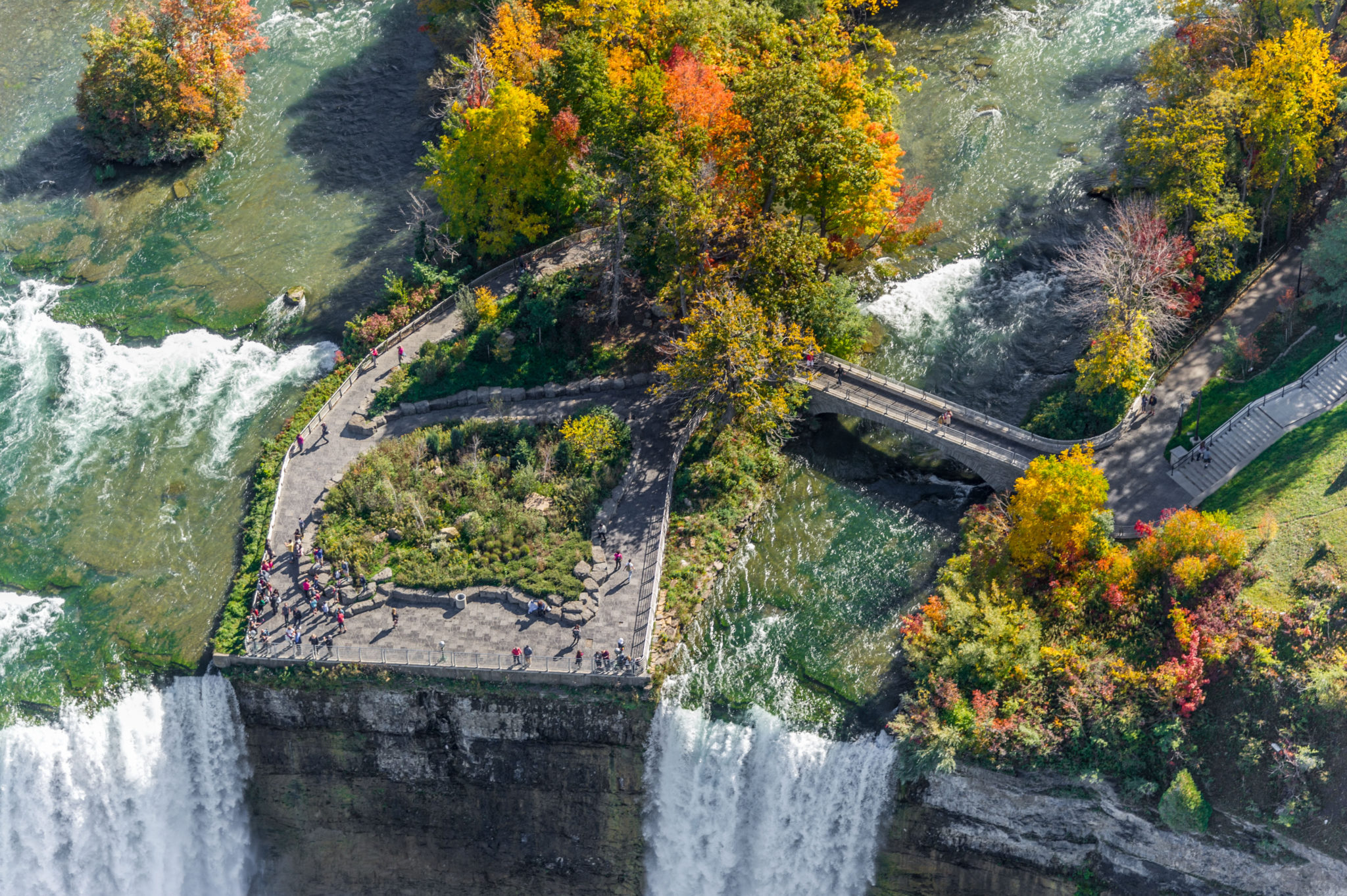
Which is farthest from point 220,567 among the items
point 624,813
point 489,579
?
point 624,813

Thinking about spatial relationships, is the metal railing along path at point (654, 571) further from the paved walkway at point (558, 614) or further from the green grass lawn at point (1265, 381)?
the green grass lawn at point (1265, 381)

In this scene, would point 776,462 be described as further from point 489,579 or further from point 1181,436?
point 1181,436

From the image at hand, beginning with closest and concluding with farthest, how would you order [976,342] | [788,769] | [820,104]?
[788,769]
[820,104]
[976,342]

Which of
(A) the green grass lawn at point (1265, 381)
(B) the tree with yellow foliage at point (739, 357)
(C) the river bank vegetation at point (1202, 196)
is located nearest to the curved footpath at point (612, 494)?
(A) the green grass lawn at point (1265, 381)

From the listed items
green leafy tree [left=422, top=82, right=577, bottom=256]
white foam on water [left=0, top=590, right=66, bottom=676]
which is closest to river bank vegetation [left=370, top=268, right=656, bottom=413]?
green leafy tree [left=422, top=82, right=577, bottom=256]

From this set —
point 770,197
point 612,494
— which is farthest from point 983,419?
point 612,494
